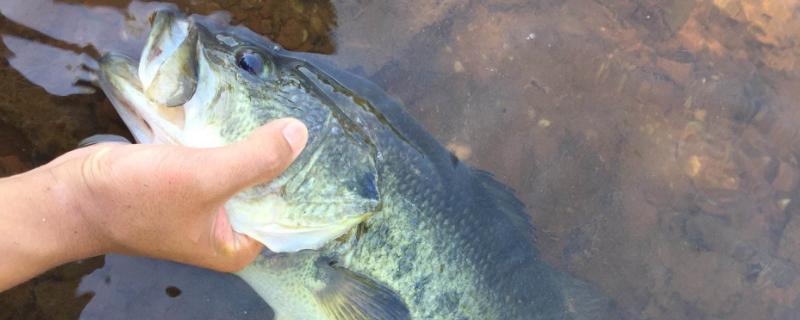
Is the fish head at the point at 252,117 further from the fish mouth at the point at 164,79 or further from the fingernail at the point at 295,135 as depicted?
the fingernail at the point at 295,135

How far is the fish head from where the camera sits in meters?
2.33

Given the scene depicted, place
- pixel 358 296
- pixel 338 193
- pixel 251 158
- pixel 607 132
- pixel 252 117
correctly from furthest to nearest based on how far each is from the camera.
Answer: pixel 607 132 < pixel 358 296 < pixel 338 193 < pixel 252 117 < pixel 251 158

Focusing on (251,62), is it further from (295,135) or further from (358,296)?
(358,296)

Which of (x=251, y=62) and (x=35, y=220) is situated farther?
(x=251, y=62)

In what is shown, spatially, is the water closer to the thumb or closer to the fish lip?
the fish lip

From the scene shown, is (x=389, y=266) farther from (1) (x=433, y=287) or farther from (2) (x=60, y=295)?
(2) (x=60, y=295)

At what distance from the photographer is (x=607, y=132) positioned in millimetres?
3393

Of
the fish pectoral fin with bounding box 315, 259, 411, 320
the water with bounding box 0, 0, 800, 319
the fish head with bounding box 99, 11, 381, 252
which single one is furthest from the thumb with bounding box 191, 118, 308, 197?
the water with bounding box 0, 0, 800, 319

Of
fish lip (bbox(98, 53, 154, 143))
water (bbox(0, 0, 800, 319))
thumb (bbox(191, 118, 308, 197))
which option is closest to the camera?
thumb (bbox(191, 118, 308, 197))

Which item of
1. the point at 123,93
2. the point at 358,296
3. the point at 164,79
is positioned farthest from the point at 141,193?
the point at 358,296

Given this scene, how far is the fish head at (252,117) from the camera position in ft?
7.63

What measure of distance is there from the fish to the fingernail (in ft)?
1.08

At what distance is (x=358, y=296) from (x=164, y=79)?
1205 millimetres

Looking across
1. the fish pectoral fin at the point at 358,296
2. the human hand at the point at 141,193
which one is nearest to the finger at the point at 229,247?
the human hand at the point at 141,193
